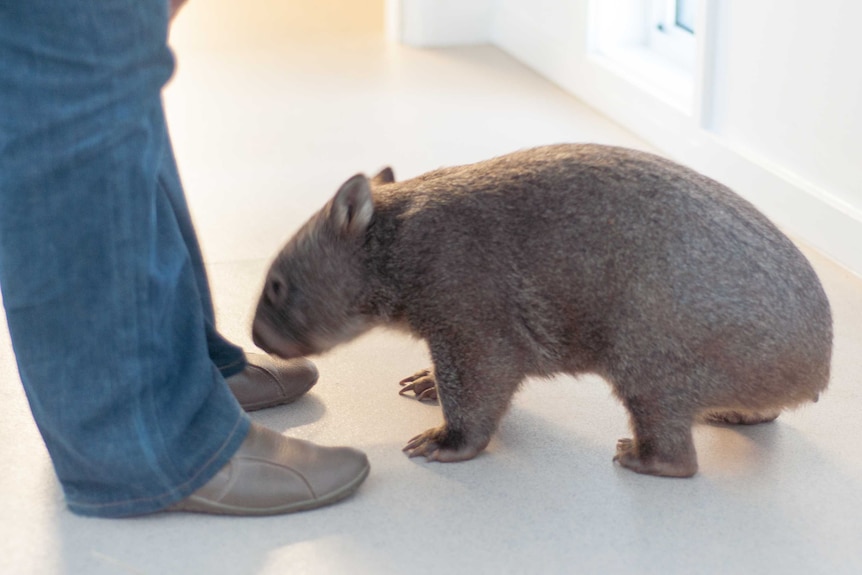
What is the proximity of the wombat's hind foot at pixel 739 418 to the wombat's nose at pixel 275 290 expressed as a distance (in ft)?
3.11

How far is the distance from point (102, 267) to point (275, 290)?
60cm

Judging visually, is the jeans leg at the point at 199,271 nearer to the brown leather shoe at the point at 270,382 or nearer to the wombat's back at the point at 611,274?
the brown leather shoe at the point at 270,382

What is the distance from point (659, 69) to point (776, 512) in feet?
9.01

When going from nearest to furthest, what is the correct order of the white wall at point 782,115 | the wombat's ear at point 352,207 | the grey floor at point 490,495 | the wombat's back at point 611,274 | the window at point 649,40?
the grey floor at point 490,495 → the wombat's back at point 611,274 → the wombat's ear at point 352,207 → the white wall at point 782,115 → the window at point 649,40

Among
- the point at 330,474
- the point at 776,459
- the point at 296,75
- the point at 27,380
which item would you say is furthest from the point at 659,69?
the point at 27,380

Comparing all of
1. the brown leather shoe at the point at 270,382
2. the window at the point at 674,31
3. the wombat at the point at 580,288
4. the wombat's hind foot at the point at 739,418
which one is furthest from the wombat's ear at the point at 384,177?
the window at the point at 674,31

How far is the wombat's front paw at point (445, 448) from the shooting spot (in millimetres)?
2369

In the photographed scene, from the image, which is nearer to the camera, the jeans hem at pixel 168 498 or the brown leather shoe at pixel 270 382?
the jeans hem at pixel 168 498

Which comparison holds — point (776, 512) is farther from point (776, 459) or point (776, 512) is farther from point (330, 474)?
point (330, 474)

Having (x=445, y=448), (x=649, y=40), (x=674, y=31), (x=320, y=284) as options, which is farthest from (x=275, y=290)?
(x=649, y=40)

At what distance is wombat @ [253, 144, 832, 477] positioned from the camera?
218cm

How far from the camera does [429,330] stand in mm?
2332

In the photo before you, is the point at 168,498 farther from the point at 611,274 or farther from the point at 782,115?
the point at 782,115

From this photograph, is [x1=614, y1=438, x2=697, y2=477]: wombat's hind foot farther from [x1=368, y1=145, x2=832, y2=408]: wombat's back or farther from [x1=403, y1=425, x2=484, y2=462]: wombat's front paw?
[x1=403, y1=425, x2=484, y2=462]: wombat's front paw
